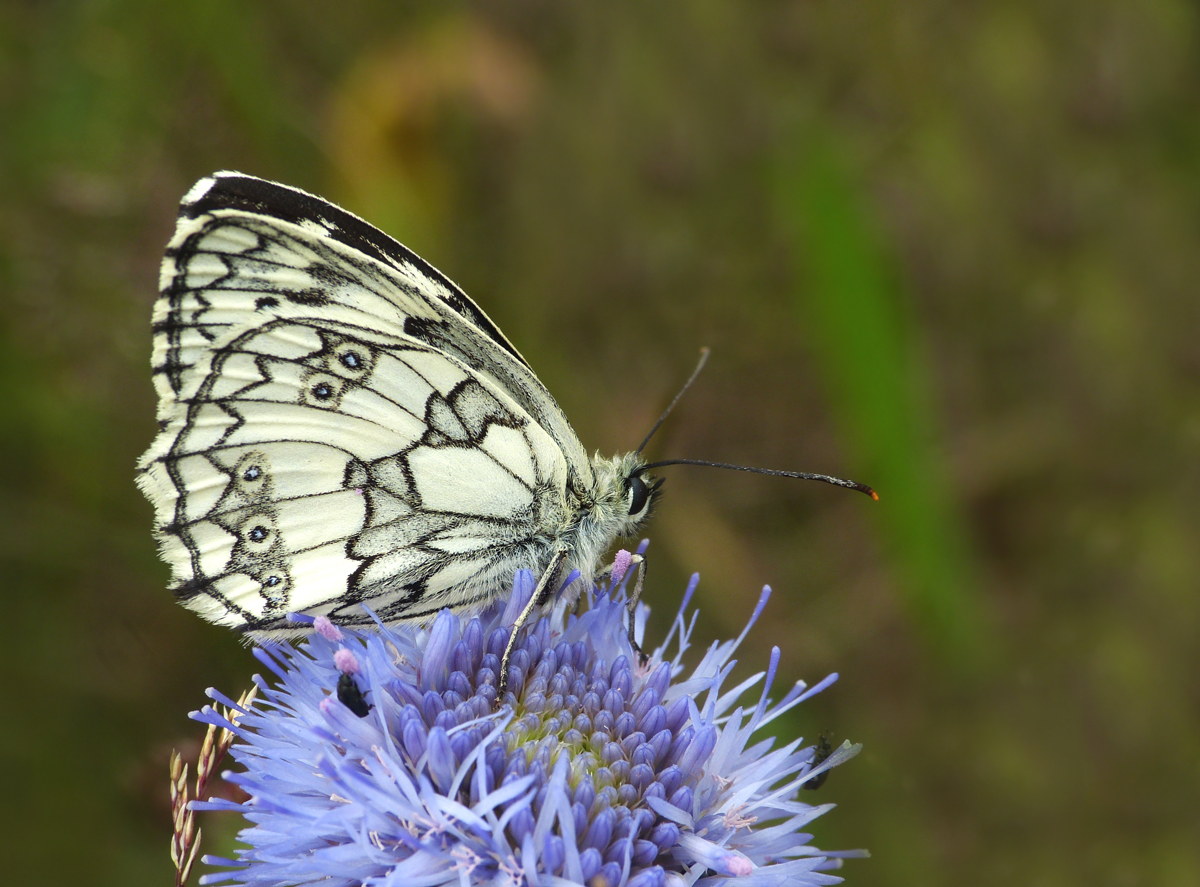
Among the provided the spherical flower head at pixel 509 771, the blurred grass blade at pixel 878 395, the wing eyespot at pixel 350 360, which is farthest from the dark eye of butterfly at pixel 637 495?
the blurred grass blade at pixel 878 395

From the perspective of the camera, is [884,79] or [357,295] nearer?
[357,295]

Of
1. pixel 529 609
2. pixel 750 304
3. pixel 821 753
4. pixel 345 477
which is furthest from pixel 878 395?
pixel 345 477

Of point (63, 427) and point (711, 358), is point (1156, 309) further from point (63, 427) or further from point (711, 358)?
point (63, 427)

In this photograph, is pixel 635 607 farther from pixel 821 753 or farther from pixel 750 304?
pixel 750 304

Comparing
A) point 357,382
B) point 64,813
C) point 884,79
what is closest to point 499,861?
point 357,382

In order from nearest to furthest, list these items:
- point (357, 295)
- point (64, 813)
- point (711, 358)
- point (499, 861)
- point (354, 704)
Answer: point (499, 861) → point (354, 704) → point (357, 295) → point (64, 813) → point (711, 358)

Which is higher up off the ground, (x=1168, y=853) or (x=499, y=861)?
(x=1168, y=853)
